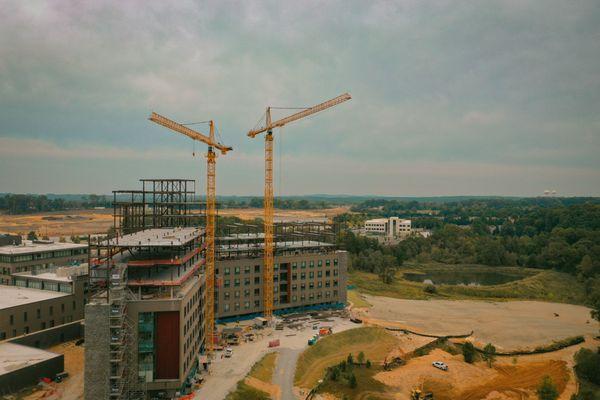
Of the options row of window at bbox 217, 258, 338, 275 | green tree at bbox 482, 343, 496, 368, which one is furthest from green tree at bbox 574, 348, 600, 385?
row of window at bbox 217, 258, 338, 275

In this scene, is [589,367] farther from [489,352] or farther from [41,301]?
[41,301]

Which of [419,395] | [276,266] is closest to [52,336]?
[276,266]

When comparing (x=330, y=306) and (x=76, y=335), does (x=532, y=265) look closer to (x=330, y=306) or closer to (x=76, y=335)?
(x=330, y=306)

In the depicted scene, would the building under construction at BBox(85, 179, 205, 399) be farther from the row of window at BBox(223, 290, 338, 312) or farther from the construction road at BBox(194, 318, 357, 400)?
the row of window at BBox(223, 290, 338, 312)

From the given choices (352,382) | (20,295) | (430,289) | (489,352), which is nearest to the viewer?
(352,382)

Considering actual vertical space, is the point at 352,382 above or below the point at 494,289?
above

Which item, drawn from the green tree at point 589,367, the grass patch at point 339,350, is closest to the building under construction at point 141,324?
the grass patch at point 339,350

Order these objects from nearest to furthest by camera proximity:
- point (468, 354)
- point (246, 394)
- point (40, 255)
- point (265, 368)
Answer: point (246, 394), point (265, 368), point (468, 354), point (40, 255)
